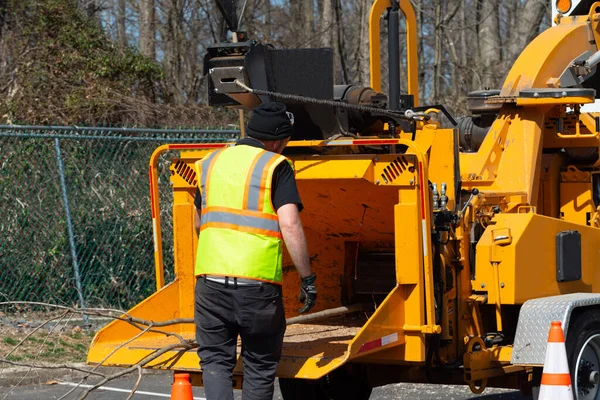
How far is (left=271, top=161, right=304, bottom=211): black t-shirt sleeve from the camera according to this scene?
19.2 ft

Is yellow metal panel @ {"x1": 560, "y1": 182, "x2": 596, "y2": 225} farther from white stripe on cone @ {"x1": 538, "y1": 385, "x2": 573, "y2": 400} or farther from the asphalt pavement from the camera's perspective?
white stripe on cone @ {"x1": 538, "y1": 385, "x2": 573, "y2": 400}

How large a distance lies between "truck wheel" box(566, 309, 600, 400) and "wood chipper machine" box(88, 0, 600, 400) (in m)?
0.01

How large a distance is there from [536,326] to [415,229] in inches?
37.4

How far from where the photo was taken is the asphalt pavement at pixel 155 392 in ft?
29.1

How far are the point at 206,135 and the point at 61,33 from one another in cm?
347

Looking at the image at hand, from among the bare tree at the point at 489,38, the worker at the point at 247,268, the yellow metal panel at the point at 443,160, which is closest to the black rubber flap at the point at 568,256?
the yellow metal panel at the point at 443,160

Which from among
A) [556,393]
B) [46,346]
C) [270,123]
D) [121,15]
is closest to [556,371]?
[556,393]

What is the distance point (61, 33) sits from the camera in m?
15.9

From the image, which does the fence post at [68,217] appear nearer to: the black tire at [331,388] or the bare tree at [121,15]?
the black tire at [331,388]

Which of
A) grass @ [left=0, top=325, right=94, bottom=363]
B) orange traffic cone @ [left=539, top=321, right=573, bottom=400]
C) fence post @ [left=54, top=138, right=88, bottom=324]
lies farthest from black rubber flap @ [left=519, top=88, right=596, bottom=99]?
fence post @ [left=54, top=138, right=88, bottom=324]

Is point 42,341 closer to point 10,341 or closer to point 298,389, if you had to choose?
point 10,341

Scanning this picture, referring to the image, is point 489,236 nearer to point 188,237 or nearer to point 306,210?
point 306,210

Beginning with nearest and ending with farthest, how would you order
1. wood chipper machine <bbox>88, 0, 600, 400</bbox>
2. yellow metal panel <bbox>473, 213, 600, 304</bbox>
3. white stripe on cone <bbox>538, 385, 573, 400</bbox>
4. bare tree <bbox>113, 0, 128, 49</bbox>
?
1. white stripe on cone <bbox>538, 385, 573, 400</bbox>
2. wood chipper machine <bbox>88, 0, 600, 400</bbox>
3. yellow metal panel <bbox>473, 213, 600, 304</bbox>
4. bare tree <bbox>113, 0, 128, 49</bbox>

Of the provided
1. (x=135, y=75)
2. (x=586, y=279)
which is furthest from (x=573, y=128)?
(x=135, y=75)
